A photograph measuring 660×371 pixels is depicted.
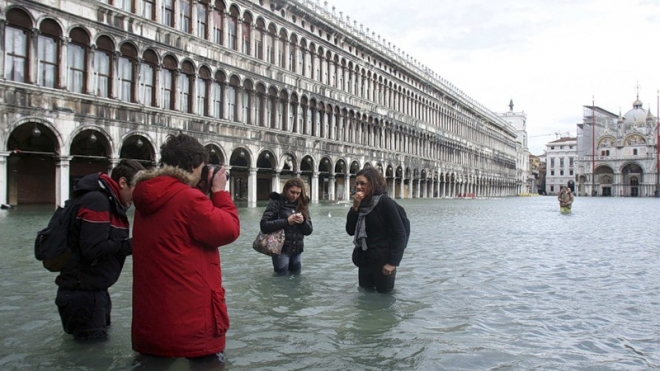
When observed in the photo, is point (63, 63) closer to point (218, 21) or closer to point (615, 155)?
point (218, 21)

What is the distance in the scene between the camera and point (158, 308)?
3.28 m

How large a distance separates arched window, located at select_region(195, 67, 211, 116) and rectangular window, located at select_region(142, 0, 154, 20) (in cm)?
377

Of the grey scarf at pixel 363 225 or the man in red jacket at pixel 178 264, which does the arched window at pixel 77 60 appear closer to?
the grey scarf at pixel 363 225

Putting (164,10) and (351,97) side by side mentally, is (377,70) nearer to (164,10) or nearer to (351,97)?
(351,97)

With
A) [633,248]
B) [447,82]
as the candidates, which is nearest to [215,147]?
[633,248]

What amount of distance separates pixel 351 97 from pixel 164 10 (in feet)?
66.0

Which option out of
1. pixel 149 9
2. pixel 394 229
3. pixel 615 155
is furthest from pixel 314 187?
pixel 615 155

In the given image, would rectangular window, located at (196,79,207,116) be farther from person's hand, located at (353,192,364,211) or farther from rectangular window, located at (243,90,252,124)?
person's hand, located at (353,192,364,211)

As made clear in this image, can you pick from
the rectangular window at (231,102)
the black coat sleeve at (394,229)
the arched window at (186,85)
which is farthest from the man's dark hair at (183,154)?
the rectangular window at (231,102)

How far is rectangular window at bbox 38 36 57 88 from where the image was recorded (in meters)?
20.8

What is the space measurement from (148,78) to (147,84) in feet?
0.98

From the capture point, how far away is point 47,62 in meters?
21.0

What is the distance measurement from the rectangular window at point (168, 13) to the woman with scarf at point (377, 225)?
2274 centimetres

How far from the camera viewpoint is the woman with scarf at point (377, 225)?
5.92 metres
